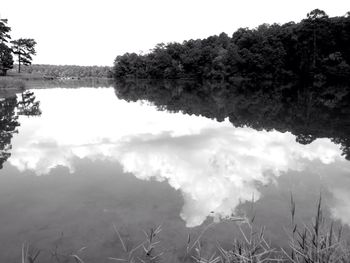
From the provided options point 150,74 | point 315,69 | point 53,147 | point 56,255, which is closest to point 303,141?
point 53,147

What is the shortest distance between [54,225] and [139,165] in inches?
Answer: 178

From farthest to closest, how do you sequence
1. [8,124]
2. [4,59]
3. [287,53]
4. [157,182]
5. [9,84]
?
[287,53] → [4,59] → [9,84] → [8,124] → [157,182]

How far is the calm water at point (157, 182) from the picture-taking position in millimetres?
5688

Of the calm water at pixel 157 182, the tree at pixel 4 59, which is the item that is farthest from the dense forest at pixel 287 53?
the calm water at pixel 157 182

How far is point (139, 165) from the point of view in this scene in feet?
33.7

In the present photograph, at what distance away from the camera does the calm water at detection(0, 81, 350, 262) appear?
5.69 metres

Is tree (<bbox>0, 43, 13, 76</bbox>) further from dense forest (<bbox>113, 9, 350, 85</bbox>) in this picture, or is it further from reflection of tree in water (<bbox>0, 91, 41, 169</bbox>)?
dense forest (<bbox>113, 9, 350, 85</bbox>)

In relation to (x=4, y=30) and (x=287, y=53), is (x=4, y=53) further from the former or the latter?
(x=287, y=53)

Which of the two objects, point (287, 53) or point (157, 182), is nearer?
point (157, 182)

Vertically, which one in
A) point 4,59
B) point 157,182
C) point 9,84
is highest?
point 4,59

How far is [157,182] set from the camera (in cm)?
845

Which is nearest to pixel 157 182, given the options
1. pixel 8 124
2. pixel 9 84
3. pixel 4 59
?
pixel 8 124

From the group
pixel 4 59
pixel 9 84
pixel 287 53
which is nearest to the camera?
pixel 9 84

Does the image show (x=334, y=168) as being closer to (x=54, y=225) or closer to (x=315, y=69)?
(x=54, y=225)
